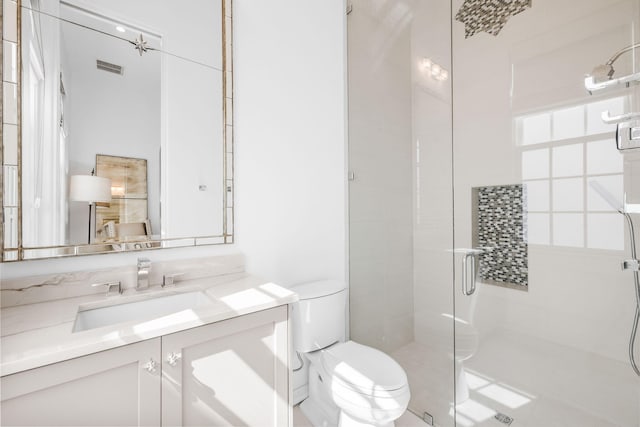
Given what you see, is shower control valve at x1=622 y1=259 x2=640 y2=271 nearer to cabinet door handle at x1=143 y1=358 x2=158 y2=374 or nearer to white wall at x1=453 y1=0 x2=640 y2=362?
white wall at x1=453 y1=0 x2=640 y2=362

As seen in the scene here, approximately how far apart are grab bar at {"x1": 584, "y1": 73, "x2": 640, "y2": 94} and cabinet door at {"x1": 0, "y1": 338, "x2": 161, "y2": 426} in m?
2.00

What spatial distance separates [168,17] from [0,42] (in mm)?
665

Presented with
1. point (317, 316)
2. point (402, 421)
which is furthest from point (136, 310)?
point (402, 421)

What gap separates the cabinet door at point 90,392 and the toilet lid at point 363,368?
0.79 m

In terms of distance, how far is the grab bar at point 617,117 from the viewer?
1149 millimetres

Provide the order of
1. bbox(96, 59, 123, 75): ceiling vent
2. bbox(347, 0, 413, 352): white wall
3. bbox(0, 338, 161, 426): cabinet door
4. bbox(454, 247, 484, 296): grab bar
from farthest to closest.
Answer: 1. bbox(347, 0, 413, 352): white wall
2. bbox(454, 247, 484, 296): grab bar
3. bbox(96, 59, 123, 75): ceiling vent
4. bbox(0, 338, 161, 426): cabinet door

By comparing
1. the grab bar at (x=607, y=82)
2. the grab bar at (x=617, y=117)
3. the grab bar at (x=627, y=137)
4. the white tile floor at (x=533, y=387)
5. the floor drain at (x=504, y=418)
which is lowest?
the floor drain at (x=504, y=418)

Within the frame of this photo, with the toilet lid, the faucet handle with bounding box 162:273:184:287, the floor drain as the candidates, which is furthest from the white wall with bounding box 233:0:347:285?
the floor drain

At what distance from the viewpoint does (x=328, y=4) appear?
6.94 feet

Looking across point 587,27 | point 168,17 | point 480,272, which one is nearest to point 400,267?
point 480,272

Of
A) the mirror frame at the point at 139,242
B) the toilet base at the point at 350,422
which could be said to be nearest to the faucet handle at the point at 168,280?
the mirror frame at the point at 139,242

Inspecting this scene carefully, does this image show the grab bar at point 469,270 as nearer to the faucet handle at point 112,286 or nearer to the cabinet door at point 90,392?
the cabinet door at point 90,392

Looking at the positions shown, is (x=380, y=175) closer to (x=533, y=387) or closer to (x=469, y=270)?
(x=469, y=270)

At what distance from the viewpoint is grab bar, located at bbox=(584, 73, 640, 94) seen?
1152 mm
